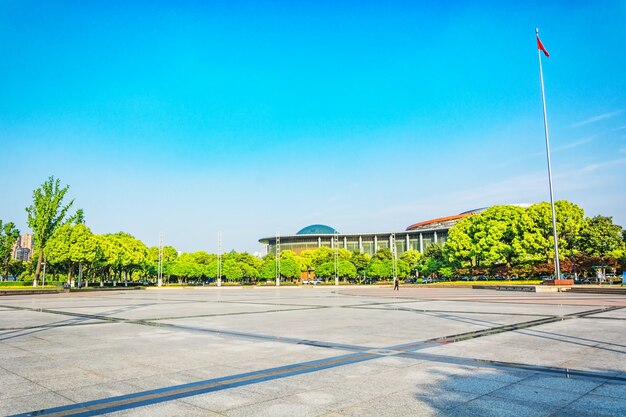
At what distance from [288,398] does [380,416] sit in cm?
127

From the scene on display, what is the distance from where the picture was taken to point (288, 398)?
5516mm

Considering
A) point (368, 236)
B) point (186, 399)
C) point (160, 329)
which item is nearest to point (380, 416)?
point (186, 399)

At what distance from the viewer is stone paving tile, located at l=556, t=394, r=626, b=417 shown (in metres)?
4.77

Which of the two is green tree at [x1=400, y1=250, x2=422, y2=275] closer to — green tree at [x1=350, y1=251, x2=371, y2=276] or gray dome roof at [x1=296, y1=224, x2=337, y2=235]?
green tree at [x1=350, y1=251, x2=371, y2=276]

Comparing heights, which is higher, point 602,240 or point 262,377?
point 602,240

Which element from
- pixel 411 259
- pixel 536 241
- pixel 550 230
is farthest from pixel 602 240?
pixel 411 259

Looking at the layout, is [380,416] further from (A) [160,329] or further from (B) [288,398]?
(A) [160,329]

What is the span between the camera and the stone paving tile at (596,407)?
4770 millimetres

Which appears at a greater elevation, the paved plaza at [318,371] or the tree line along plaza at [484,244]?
the tree line along plaza at [484,244]

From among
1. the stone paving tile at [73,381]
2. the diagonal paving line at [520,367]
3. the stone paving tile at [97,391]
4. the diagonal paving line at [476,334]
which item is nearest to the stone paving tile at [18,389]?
the stone paving tile at [73,381]

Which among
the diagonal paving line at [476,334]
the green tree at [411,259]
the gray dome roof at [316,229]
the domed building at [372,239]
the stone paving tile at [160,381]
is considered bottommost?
the diagonal paving line at [476,334]

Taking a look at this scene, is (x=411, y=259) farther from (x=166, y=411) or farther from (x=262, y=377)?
(x=166, y=411)

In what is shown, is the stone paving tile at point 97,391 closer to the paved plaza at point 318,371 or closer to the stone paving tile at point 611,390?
the paved plaza at point 318,371

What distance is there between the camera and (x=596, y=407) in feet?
16.3
